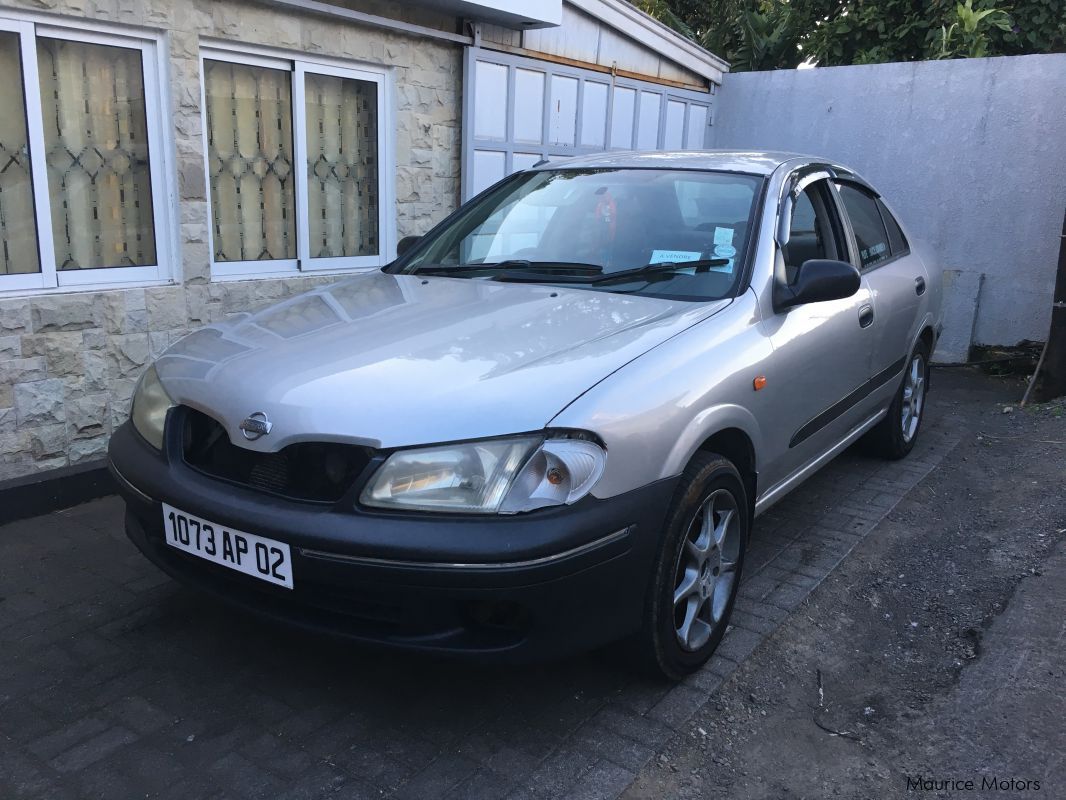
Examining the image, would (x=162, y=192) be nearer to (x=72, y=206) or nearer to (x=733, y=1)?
(x=72, y=206)

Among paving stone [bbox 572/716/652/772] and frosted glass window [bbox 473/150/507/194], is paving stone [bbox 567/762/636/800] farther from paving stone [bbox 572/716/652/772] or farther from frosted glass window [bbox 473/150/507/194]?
frosted glass window [bbox 473/150/507/194]

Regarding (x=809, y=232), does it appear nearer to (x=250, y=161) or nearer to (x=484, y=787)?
(x=484, y=787)

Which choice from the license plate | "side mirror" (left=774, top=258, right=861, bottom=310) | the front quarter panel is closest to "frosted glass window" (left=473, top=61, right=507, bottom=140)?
"side mirror" (left=774, top=258, right=861, bottom=310)

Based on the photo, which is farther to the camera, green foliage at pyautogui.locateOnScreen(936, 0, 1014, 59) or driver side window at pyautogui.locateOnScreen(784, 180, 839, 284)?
green foliage at pyautogui.locateOnScreen(936, 0, 1014, 59)

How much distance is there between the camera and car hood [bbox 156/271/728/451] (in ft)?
7.89

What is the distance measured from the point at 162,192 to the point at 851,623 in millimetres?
4126

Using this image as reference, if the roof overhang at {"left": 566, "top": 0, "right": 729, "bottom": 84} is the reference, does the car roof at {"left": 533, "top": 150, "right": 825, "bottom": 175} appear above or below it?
below

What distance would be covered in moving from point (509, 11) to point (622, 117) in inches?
92.0

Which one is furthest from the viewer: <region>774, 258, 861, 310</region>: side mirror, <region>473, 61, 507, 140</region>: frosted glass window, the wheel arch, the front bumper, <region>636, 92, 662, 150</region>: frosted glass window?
<region>636, 92, 662, 150</region>: frosted glass window

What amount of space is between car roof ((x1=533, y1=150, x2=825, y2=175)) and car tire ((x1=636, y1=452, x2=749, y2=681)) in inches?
60.7

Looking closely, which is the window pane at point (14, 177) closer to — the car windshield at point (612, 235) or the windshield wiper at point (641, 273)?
the car windshield at point (612, 235)

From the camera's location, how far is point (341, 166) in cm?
599

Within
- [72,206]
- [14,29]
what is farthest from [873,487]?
[14,29]

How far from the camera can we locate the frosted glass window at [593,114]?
7.88 meters
